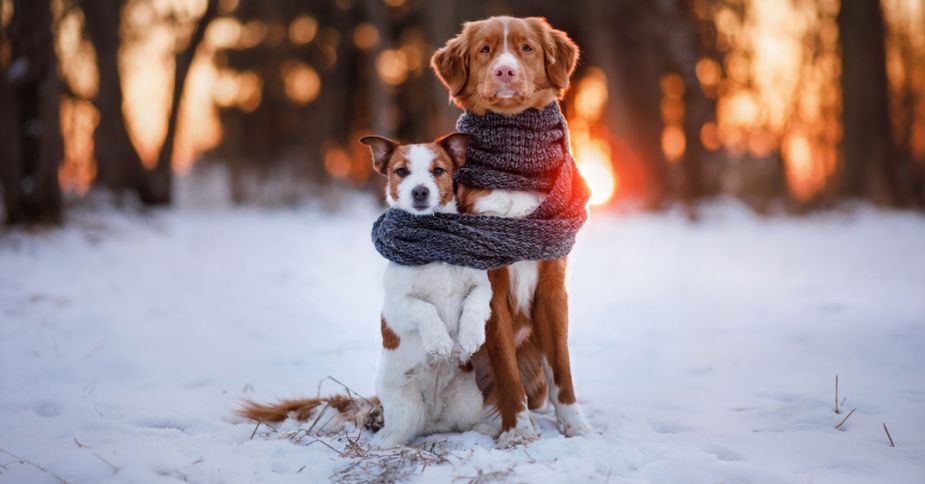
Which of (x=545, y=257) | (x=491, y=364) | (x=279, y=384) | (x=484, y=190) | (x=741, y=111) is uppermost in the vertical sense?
(x=741, y=111)

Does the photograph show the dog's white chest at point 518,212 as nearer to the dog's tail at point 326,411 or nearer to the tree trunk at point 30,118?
the dog's tail at point 326,411

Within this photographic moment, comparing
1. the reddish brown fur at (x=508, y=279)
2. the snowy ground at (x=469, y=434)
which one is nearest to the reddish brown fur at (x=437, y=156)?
the reddish brown fur at (x=508, y=279)

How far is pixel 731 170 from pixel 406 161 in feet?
65.5

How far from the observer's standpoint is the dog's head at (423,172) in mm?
3514

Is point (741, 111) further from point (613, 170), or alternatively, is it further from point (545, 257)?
point (545, 257)

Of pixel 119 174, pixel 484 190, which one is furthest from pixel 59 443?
pixel 119 174

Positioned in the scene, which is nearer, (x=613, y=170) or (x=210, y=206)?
(x=210, y=206)

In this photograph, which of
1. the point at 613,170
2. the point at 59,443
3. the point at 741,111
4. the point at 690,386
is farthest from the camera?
the point at 741,111

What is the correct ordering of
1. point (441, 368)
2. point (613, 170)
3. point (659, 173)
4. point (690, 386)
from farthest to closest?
point (613, 170) < point (659, 173) < point (690, 386) < point (441, 368)

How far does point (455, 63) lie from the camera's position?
3.75 metres

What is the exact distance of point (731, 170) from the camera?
2142 cm

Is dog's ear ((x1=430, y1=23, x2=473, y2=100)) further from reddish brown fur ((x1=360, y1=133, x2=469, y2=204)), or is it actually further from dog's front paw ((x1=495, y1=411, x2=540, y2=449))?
dog's front paw ((x1=495, y1=411, x2=540, y2=449))

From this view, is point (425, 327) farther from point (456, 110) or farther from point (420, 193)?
point (456, 110)

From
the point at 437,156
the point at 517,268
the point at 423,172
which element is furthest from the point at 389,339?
the point at 437,156
